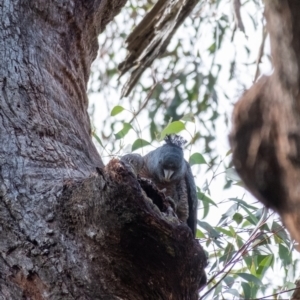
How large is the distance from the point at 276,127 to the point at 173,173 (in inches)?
93.6

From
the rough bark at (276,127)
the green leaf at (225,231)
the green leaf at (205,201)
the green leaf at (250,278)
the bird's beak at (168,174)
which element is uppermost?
the bird's beak at (168,174)

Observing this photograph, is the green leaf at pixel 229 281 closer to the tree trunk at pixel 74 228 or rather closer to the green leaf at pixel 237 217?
the green leaf at pixel 237 217

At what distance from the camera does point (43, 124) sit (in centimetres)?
183

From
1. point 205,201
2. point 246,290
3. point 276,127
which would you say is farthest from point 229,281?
point 276,127

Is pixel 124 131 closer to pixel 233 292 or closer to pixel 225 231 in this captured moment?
pixel 225 231

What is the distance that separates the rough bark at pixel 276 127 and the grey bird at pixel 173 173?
82.7 inches

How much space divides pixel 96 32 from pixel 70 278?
1.22 meters

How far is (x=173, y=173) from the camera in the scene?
3285 millimetres

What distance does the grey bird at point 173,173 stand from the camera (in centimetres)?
316

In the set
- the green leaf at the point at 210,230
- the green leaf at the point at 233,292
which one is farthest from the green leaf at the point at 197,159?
the green leaf at the point at 233,292

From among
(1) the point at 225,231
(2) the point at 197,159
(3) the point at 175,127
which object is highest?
(3) the point at 175,127

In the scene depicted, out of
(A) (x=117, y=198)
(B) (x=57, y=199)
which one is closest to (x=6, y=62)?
(B) (x=57, y=199)

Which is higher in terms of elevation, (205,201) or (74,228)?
(205,201)

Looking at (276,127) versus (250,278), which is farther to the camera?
(250,278)
